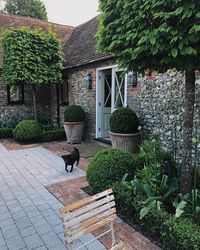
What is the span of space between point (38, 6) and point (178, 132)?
71.1ft

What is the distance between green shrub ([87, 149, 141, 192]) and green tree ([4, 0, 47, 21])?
847 inches

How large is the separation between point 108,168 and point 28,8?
879 inches

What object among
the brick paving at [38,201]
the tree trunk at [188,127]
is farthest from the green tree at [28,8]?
the tree trunk at [188,127]

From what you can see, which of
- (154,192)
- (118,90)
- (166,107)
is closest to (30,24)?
(118,90)

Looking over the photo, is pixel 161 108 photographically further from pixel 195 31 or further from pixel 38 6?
pixel 38 6

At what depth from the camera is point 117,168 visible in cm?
374

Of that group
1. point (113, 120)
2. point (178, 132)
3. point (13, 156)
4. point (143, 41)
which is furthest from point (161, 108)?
point (13, 156)

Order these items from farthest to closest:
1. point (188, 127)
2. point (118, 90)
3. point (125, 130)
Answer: point (118, 90) → point (125, 130) → point (188, 127)

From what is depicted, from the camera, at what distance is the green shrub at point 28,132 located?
27.3 ft

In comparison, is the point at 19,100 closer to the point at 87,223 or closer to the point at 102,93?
the point at 102,93

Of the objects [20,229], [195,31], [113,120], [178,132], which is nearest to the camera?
[195,31]

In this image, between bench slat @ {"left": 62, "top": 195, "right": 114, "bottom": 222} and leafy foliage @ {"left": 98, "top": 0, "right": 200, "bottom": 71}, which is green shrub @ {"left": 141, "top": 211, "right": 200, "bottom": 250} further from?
leafy foliage @ {"left": 98, "top": 0, "right": 200, "bottom": 71}

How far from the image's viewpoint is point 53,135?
9.02 meters

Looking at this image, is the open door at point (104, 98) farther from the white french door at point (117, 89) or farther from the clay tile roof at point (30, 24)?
the clay tile roof at point (30, 24)
